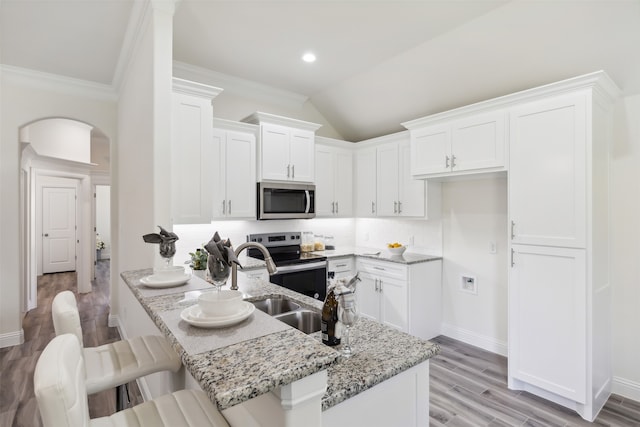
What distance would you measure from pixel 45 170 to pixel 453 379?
24.5 feet

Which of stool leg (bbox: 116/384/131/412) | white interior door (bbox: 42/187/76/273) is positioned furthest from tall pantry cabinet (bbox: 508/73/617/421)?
white interior door (bbox: 42/187/76/273)

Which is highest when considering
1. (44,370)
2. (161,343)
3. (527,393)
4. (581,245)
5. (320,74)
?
(320,74)

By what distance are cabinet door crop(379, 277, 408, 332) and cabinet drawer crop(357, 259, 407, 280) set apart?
0.06m

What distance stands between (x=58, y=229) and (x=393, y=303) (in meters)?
8.54

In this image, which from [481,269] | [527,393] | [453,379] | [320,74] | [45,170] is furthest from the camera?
[45,170]

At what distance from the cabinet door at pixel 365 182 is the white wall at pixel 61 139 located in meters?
4.38

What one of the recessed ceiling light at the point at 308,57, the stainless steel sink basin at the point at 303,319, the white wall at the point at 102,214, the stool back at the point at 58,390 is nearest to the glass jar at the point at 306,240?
the recessed ceiling light at the point at 308,57

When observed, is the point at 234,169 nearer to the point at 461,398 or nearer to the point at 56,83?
the point at 56,83

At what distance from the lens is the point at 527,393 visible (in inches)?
108

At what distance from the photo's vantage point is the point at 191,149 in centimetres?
276

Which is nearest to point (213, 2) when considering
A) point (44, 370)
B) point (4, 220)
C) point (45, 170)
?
point (44, 370)

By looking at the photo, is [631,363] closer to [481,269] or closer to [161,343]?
[481,269]

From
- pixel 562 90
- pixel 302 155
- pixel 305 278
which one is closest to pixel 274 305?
pixel 305 278

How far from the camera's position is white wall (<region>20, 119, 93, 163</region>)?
5258 mm
